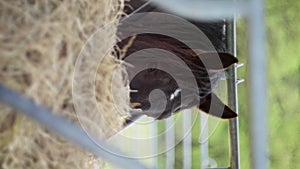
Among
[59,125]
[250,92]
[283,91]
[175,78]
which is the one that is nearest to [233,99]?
[175,78]

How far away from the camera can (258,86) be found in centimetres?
52

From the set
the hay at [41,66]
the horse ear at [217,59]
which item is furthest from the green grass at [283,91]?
the hay at [41,66]

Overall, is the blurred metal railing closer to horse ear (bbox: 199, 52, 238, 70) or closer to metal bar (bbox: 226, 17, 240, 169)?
horse ear (bbox: 199, 52, 238, 70)

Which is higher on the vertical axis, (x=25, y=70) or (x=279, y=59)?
(x=279, y=59)

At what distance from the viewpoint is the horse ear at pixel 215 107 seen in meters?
1.11

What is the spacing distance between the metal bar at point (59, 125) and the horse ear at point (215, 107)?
Result: 64 centimetres

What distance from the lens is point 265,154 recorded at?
535 millimetres

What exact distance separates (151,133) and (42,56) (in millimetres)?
1195

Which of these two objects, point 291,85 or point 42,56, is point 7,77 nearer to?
point 42,56

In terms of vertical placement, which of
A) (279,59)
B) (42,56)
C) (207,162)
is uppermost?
(279,59)

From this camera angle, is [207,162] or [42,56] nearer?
[42,56]

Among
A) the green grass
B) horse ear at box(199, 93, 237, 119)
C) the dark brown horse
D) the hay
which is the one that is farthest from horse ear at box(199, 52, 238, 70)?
the green grass

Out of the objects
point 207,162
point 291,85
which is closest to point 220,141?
point 207,162

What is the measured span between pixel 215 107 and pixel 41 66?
666 mm
